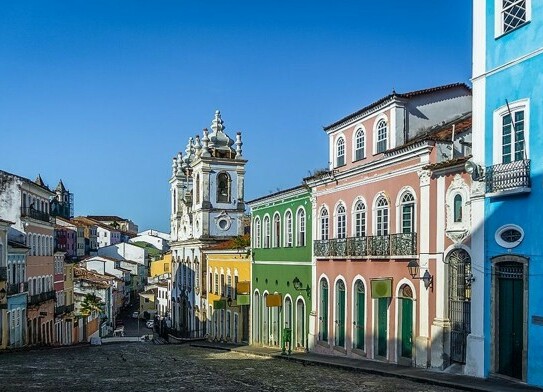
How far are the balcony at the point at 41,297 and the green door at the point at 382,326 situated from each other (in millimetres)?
24902

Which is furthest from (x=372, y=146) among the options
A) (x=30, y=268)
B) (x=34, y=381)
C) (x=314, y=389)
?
(x=30, y=268)

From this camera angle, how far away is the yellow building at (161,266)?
96.7m

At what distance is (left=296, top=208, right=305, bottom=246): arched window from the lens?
2959cm

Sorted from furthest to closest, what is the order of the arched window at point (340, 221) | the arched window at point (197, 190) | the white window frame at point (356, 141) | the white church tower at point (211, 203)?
1. the arched window at point (197, 190)
2. the white church tower at point (211, 203)
3. the arched window at point (340, 221)
4. the white window frame at point (356, 141)

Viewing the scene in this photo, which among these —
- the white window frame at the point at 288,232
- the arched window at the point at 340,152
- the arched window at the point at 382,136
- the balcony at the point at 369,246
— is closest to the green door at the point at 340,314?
the balcony at the point at 369,246

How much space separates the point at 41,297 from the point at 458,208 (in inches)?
1236

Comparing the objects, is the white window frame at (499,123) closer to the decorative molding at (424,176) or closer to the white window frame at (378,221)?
the decorative molding at (424,176)

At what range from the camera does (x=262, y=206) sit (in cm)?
3544

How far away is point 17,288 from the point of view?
38.5 meters

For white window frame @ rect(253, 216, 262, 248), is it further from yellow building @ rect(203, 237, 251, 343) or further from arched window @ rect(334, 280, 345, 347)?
arched window @ rect(334, 280, 345, 347)

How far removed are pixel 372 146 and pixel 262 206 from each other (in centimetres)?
1219

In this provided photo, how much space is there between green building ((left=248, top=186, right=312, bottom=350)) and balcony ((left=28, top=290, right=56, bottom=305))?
44.8ft

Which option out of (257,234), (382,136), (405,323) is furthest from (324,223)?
(257,234)

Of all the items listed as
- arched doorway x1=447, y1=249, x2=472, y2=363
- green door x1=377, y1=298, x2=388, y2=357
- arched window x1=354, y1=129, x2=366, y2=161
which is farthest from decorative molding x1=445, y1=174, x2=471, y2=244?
arched window x1=354, y1=129, x2=366, y2=161
